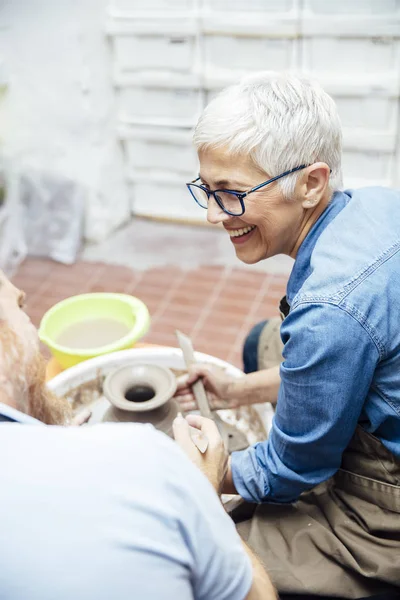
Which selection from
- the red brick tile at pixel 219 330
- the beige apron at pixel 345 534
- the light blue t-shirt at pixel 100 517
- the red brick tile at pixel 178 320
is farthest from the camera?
the red brick tile at pixel 178 320

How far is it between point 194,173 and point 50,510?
11.2ft

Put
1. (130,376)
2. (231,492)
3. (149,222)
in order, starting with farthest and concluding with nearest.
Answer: (149,222), (130,376), (231,492)

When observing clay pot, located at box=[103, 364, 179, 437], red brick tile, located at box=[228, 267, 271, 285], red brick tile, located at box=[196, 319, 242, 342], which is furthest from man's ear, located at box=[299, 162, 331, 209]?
red brick tile, located at box=[228, 267, 271, 285]

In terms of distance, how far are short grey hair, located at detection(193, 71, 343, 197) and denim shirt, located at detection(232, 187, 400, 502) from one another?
0.51 feet

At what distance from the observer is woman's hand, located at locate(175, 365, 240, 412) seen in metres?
1.81

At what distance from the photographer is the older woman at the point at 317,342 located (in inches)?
46.9

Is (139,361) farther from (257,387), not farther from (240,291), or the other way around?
(240,291)

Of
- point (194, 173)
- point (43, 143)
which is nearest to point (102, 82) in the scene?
point (43, 143)

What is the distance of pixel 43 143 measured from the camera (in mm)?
3799

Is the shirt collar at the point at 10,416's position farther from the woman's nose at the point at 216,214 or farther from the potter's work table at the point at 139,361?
the potter's work table at the point at 139,361

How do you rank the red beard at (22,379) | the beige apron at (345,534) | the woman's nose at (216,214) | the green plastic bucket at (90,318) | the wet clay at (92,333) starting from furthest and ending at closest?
the wet clay at (92,333)
the green plastic bucket at (90,318)
the woman's nose at (216,214)
the beige apron at (345,534)
the red beard at (22,379)

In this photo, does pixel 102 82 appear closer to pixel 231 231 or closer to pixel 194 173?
pixel 194 173

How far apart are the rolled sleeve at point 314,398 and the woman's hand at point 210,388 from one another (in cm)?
43

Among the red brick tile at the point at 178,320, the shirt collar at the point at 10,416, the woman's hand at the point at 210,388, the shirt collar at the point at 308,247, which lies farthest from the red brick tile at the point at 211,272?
the shirt collar at the point at 10,416
